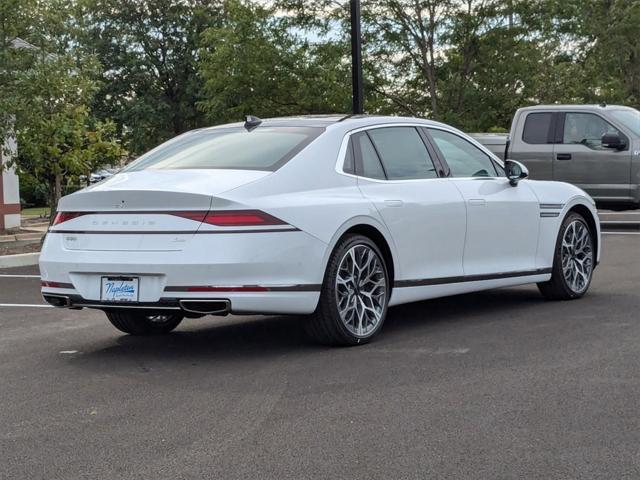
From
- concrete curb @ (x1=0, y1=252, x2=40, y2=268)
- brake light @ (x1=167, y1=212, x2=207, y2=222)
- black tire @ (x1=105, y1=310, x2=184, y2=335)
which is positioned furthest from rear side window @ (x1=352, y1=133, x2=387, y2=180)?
concrete curb @ (x1=0, y1=252, x2=40, y2=268)

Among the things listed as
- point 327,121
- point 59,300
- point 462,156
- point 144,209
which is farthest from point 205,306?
point 462,156

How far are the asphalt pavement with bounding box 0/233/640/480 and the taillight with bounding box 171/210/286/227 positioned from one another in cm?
87

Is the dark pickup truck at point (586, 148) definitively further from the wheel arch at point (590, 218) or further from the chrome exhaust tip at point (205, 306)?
the chrome exhaust tip at point (205, 306)

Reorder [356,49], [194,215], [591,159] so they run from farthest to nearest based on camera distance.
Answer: [591,159] → [356,49] → [194,215]

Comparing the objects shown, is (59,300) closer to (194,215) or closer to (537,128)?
(194,215)

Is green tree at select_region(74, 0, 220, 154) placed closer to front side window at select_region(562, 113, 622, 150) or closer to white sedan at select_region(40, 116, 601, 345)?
front side window at select_region(562, 113, 622, 150)

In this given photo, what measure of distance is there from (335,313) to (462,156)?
2.33 m

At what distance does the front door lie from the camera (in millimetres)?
8398

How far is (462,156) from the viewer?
A: 345 inches

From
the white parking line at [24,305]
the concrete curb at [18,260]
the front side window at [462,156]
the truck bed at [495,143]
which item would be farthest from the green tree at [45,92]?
the front side window at [462,156]

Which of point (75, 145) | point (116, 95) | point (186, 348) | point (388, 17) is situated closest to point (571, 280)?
point (186, 348)

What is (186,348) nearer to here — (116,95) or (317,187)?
(317,187)

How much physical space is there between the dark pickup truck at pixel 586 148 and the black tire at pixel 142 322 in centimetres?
1134

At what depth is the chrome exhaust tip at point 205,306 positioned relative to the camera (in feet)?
21.6
